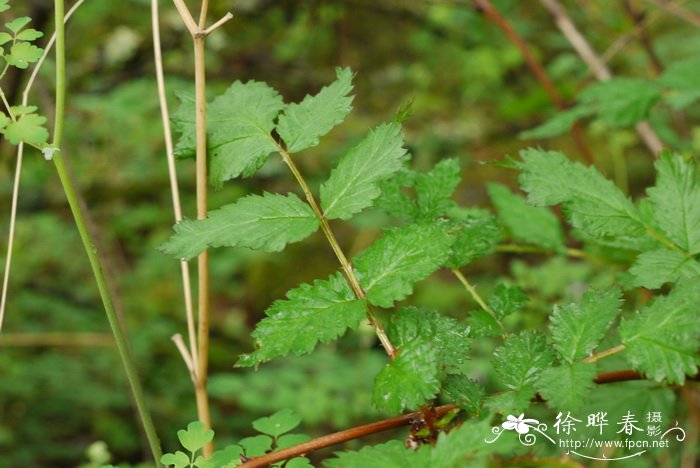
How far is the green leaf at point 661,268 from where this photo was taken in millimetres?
769

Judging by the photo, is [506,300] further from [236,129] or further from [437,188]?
[236,129]

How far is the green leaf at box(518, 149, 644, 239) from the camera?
85cm

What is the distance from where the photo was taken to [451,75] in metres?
4.16

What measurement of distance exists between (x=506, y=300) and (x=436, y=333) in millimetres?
161

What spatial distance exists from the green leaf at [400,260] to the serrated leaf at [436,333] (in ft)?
0.11

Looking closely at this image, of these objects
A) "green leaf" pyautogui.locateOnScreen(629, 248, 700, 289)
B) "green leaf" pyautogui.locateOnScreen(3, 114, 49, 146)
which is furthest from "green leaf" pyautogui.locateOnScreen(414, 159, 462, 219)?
"green leaf" pyautogui.locateOnScreen(3, 114, 49, 146)

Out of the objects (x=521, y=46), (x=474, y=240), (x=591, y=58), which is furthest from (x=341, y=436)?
(x=591, y=58)

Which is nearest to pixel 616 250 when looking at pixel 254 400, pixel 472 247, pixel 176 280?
pixel 472 247

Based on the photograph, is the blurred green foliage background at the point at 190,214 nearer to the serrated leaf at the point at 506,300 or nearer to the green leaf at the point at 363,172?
the serrated leaf at the point at 506,300

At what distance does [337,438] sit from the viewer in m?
0.68

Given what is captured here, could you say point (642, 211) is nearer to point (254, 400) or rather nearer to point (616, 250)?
point (616, 250)

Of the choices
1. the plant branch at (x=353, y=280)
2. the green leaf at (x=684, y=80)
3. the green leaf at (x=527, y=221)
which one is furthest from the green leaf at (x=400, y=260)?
the green leaf at (x=684, y=80)

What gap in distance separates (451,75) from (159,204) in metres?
2.00

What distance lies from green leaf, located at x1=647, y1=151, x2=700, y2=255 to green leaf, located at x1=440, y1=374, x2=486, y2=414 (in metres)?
0.33
